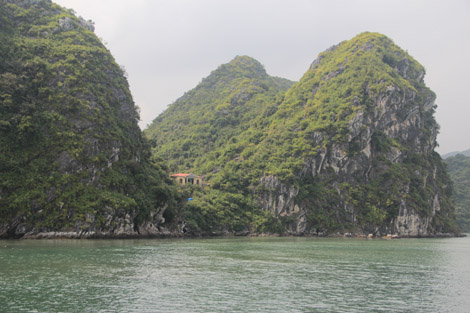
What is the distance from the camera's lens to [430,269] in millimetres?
30750

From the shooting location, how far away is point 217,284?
22.7 metres

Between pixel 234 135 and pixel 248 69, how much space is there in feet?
190

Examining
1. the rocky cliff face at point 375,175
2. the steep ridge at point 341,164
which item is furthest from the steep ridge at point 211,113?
the rocky cliff face at point 375,175

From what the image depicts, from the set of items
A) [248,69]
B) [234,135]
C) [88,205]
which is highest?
[248,69]

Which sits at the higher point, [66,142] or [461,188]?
[461,188]

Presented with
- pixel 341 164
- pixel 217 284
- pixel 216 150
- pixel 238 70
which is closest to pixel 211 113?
pixel 216 150

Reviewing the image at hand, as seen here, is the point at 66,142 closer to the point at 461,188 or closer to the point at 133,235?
the point at 133,235

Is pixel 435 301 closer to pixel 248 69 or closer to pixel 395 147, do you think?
pixel 395 147

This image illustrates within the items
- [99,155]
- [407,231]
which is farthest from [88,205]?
[407,231]

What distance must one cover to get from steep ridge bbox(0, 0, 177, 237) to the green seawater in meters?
14.0

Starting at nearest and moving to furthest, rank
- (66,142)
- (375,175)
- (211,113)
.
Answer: (66,142)
(375,175)
(211,113)

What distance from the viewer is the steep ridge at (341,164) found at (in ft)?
276

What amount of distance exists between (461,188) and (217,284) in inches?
5535

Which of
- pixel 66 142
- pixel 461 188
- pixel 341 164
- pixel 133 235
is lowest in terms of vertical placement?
pixel 133 235
